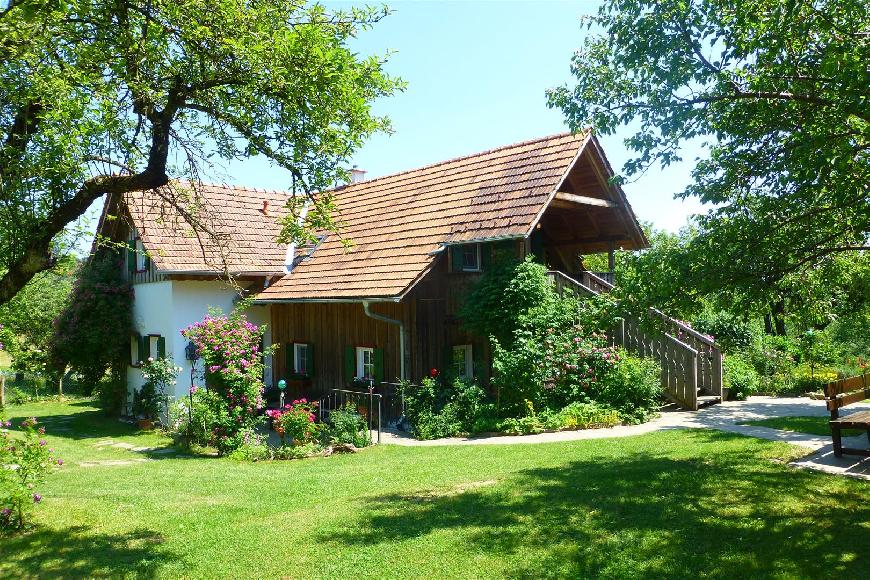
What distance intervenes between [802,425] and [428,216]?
10.2m

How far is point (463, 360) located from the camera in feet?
Result: 55.2

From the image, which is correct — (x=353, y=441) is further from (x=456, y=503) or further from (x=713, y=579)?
(x=713, y=579)

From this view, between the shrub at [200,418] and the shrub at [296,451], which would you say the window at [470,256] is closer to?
the shrub at [296,451]

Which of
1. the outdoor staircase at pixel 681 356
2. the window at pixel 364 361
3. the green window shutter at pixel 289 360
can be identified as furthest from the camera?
the green window shutter at pixel 289 360

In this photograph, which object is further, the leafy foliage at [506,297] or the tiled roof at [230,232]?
the tiled roof at [230,232]

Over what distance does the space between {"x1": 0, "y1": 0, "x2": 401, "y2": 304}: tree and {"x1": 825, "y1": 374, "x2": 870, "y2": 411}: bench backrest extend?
275 inches

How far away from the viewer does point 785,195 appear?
7742 mm

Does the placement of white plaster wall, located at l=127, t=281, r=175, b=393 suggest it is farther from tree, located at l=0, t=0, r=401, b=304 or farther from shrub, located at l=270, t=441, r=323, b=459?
tree, located at l=0, t=0, r=401, b=304

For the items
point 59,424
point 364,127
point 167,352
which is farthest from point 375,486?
point 59,424

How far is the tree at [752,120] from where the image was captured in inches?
271

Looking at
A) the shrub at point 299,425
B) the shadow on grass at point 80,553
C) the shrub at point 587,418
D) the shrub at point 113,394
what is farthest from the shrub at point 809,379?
the shrub at point 113,394

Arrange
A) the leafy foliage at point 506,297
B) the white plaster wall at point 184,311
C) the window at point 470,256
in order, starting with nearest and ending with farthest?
the leafy foliage at point 506,297 → the window at point 470,256 → the white plaster wall at point 184,311

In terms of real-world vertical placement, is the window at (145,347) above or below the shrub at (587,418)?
above

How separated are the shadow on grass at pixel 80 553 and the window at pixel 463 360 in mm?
9980
